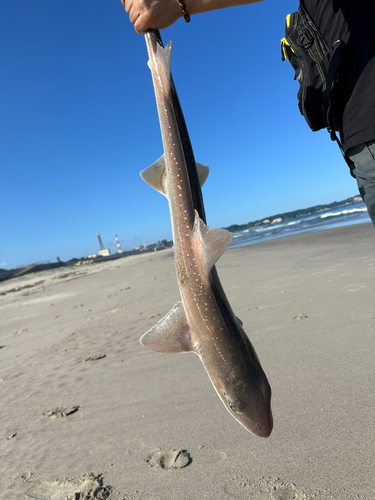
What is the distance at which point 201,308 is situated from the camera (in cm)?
161

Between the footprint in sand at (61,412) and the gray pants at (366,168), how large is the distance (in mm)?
3229

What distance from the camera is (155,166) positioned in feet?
6.67

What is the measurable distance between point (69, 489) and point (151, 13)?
311cm

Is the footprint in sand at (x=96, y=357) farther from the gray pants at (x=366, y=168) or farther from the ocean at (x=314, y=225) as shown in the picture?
the ocean at (x=314, y=225)

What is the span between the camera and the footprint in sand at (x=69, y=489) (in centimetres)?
211

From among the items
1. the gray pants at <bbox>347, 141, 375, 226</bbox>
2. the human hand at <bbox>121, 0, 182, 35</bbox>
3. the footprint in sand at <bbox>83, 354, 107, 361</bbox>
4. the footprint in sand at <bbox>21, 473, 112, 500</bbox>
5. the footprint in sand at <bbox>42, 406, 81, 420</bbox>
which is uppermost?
the human hand at <bbox>121, 0, 182, 35</bbox>

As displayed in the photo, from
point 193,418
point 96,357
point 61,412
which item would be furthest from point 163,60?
point 96,357

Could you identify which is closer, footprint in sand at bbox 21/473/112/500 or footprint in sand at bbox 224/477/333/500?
footprint in sand at bbox 224/477/333/500

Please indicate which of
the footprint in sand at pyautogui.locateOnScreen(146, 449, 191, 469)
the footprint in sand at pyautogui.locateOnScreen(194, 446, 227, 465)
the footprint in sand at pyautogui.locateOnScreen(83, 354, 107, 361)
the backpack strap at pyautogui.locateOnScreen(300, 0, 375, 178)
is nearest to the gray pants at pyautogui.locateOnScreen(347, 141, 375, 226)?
the backpack strap at pyautogui.locateOnScreen(300, 0, 375, 178)

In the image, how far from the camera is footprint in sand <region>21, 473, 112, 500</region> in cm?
211

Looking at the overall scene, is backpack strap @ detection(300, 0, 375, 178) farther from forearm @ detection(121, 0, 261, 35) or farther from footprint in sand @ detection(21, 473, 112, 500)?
footprint in sand @ detection(21, 473, 112, 500)

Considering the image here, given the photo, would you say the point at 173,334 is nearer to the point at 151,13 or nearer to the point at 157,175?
the point at 157,175

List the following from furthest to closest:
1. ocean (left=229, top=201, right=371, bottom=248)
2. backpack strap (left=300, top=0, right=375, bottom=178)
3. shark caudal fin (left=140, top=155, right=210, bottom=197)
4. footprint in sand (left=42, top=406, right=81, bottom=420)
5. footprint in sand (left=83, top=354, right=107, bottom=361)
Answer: ocean (left=229, top=201, right=371, bottom=248), footprint in sand (left=83, top=354, right=107, bottom=361), footprint in sand (left=42, top=406, right=81, bottom=420), shark caudal fin (left=140, top=155, right=210, bottom=197), backpack strap (left=300, top=0, right=375, bottom=178)

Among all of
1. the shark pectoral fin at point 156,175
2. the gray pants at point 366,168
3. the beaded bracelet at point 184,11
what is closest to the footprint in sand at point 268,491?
the gray pants at point 366,168
